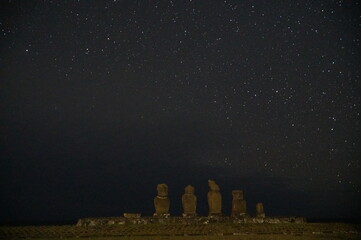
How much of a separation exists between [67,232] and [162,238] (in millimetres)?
5770

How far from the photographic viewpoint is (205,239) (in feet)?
83.0

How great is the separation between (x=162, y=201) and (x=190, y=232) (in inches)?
335

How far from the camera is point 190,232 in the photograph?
2812cm

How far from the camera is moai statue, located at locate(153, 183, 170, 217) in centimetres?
3616

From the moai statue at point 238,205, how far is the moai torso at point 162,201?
5.32 m

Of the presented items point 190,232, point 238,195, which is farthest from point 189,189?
point 190,232

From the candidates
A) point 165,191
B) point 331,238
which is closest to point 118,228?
point 165,191

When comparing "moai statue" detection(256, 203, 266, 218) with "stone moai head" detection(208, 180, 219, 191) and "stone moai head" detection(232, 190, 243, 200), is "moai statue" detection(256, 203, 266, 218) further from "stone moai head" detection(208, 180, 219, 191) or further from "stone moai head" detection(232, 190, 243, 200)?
"stone moai head" detection(208, 180, 219, 191)

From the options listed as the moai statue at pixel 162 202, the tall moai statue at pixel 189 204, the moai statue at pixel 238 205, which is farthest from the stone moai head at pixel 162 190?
the moai statue at pixel 238 205

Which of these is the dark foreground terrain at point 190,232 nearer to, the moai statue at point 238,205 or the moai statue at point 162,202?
the moai statue at point 162,202

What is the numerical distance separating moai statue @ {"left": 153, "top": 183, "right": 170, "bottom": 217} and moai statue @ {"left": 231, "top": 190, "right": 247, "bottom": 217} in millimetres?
5329

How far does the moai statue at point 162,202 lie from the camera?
119 ft

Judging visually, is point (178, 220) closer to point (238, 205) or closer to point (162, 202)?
point (162, 202)

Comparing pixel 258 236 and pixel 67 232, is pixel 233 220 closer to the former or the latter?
pixel 258 236
